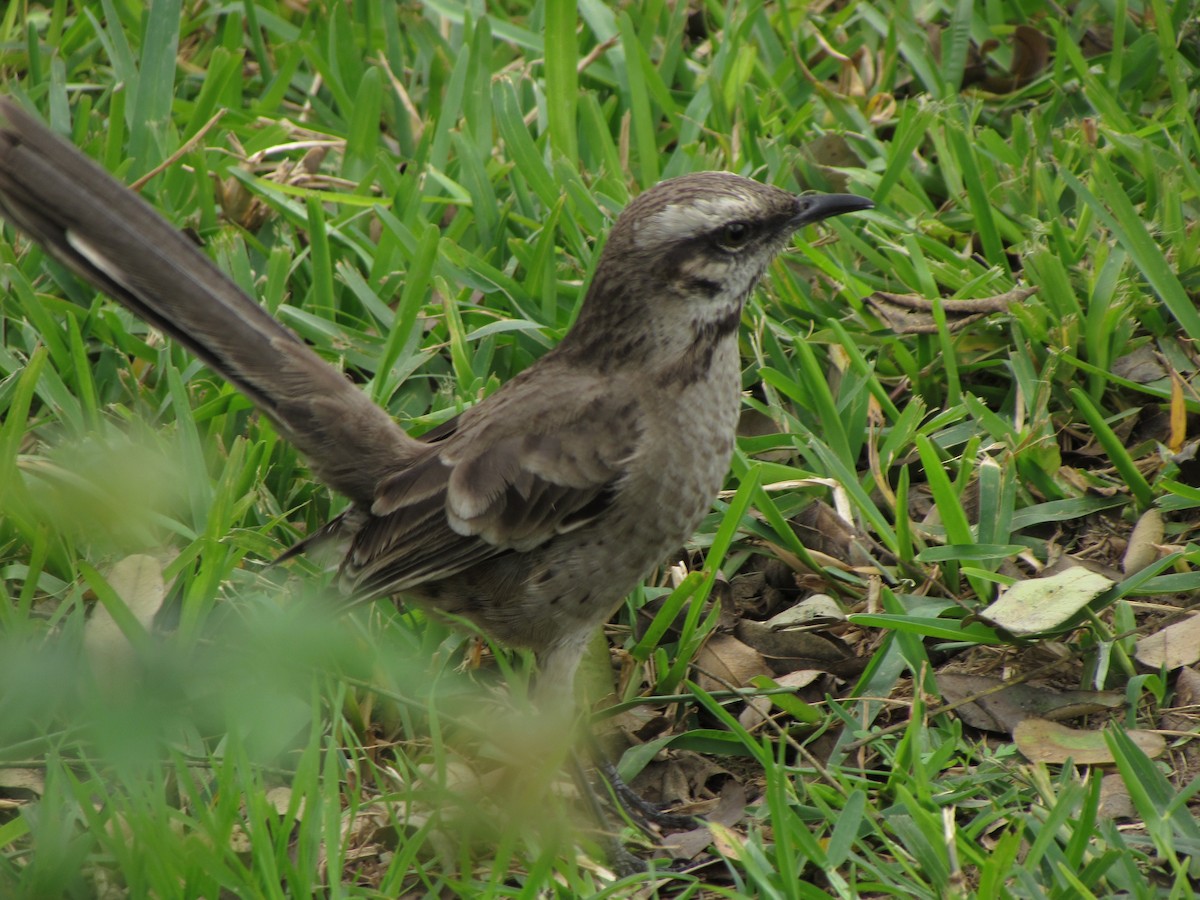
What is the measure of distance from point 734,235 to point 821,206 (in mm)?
366

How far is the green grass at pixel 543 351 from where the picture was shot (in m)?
3.55

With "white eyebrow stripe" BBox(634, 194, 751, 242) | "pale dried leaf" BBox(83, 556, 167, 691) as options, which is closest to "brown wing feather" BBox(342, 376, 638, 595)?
"white eyebrow stripe" BBox(634, 194, 751, 242)

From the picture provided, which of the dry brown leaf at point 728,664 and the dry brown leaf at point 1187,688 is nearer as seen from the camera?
the dry brown leaf at point 1187,688

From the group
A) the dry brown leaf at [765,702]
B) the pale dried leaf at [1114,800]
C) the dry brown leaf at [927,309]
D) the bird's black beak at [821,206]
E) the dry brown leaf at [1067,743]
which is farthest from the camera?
the dry brown leaf at [927,309]

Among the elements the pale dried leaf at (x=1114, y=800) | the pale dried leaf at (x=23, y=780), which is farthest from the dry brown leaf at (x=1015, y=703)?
the pale dried leaf at (x=23, y=780)

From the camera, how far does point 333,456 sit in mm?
4535

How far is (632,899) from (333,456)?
5.59ft

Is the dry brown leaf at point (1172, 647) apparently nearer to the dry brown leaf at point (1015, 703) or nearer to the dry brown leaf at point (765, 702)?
the dry brown leaf at point (1015, 703)

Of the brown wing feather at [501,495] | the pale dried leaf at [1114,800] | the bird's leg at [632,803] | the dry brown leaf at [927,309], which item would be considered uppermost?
the brown wing feather at [501,495]

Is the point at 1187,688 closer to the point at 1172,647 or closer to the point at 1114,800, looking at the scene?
the point at 1172,647

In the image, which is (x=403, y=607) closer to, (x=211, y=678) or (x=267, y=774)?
(x=267, y=774)

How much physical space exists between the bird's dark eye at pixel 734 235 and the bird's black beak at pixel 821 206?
0.19m

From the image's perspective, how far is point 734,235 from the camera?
4422 mm

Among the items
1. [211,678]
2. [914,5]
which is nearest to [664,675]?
[211,678]
